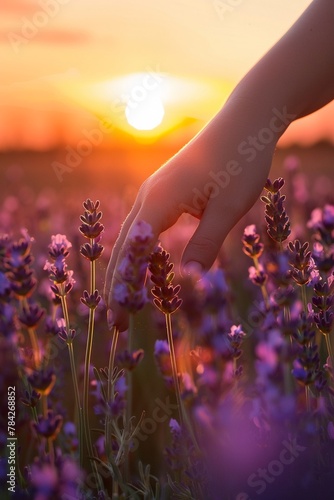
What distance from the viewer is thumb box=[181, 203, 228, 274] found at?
2033 mm

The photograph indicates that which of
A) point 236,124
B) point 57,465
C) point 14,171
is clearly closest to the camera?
point 57,465

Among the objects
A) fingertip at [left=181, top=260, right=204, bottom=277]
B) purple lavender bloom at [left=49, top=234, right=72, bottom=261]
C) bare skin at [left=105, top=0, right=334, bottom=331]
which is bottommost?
fingertip at [left=181, top=260, right=204, bottom=277]

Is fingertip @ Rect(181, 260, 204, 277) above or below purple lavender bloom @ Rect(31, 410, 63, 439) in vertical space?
above

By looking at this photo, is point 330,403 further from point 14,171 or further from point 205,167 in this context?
point 14,171

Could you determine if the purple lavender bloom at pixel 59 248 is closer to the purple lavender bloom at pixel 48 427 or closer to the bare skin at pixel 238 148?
the bare skin at pixel 238 148

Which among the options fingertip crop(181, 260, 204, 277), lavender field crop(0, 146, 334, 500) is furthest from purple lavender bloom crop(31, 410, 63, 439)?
fingertip crop(181, 260, 204, 277)

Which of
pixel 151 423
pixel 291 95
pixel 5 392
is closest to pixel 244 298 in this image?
pixel 151 423

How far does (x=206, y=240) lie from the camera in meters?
2.03

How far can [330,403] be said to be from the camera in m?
2.11

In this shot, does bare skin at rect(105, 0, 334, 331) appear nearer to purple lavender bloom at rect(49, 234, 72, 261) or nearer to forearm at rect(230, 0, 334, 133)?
forearm at rect(230, 0, 334, 133)

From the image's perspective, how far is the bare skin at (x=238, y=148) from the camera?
6.70 feet

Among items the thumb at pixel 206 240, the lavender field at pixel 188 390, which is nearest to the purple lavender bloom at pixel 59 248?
the lavender field at pixel 188 390

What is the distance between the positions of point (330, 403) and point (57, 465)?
0.96 m

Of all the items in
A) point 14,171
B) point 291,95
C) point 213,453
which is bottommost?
point 213,453
